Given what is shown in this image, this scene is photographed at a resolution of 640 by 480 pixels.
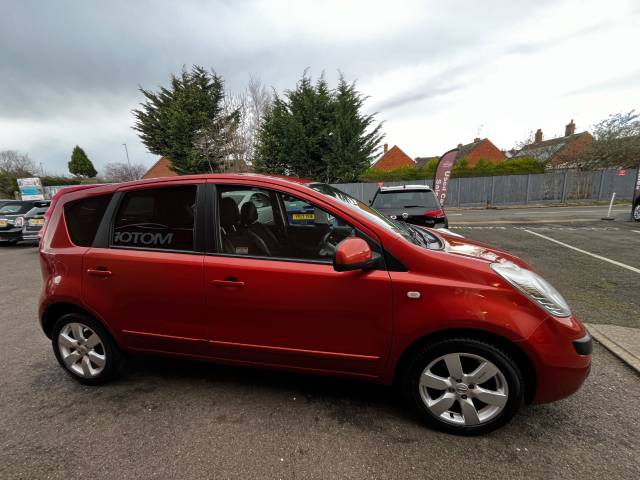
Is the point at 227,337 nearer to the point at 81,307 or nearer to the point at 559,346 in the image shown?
the point at 81,307

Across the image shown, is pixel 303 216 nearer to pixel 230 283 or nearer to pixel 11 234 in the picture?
pixel 230 283

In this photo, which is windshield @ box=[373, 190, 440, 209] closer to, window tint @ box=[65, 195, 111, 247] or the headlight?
the headlight

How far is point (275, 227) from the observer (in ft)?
8.28

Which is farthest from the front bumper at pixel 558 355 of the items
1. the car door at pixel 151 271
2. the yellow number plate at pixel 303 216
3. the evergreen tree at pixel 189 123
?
the evergreen tree at pixel 189 123

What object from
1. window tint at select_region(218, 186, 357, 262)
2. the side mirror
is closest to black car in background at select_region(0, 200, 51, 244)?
window tint at select_region(218, 186, 357, 262)

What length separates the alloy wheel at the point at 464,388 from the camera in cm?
187

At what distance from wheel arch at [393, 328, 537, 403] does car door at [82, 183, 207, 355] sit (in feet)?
4.94

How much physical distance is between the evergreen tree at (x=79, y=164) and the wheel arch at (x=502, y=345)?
62.3 m

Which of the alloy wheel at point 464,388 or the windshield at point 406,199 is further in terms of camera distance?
the windshield at point 406,199

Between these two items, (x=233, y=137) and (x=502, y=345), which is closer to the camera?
(x=502, y=345)

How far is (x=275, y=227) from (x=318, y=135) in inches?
646

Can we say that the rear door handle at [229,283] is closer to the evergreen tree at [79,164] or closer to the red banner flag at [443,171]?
the red banner flag at [443,171]

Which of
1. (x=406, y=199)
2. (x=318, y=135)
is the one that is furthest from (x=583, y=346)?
(x=318, y=135)

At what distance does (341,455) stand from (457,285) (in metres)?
1.21
